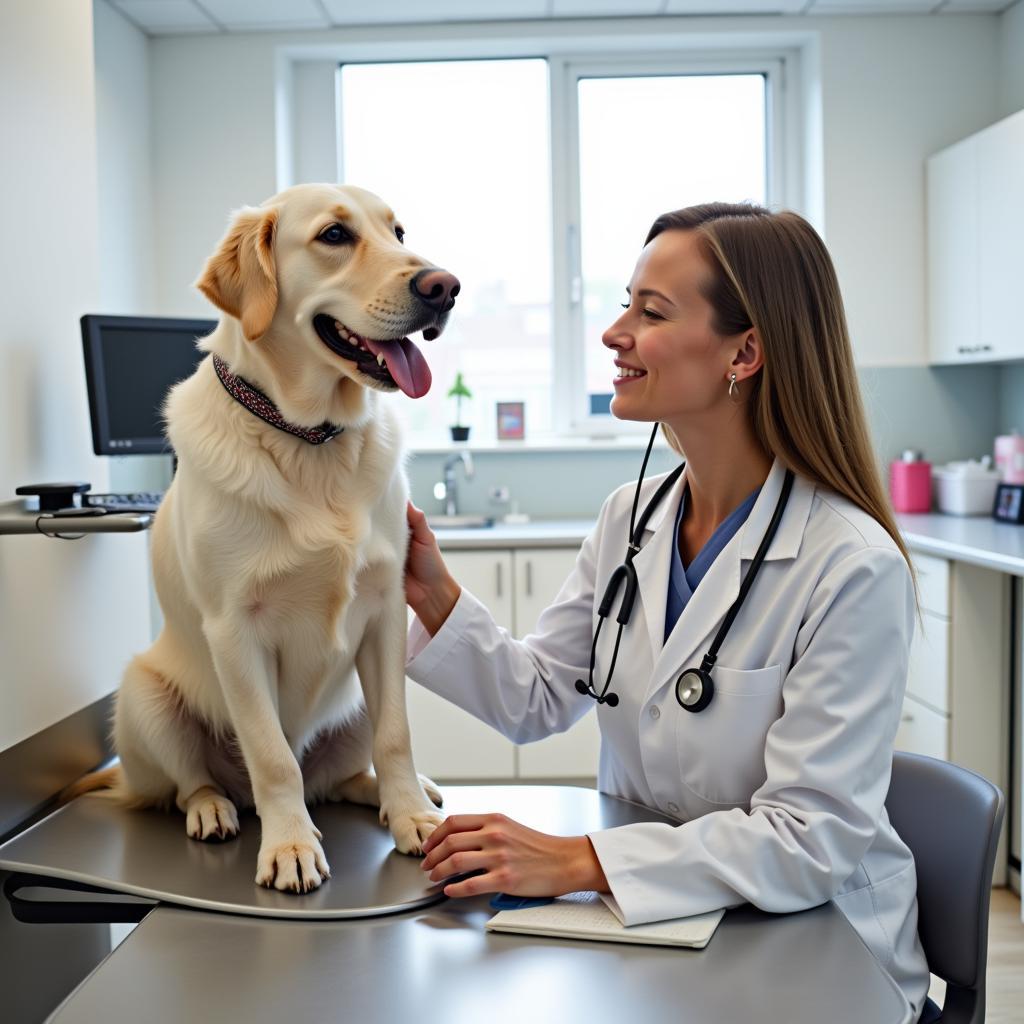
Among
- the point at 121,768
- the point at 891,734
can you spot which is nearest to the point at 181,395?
the point at 121,768

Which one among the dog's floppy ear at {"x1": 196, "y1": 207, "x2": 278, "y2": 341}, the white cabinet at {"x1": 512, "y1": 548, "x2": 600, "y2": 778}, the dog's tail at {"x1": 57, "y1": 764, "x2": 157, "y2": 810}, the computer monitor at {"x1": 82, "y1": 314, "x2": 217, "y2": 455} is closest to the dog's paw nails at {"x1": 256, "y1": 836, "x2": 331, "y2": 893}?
the dog's tail at {"x1": 57, "y1": 764, "x2": 157, "y2": 810}

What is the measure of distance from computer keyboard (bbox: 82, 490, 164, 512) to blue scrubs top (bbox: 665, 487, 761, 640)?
0.81m

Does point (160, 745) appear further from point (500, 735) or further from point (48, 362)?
point (500, 735)

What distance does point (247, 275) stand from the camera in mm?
1303

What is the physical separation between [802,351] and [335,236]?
1.95 ft

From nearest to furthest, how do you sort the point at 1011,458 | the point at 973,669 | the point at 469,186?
the point at 973,669, the point at 1011,458, the point at 469,186

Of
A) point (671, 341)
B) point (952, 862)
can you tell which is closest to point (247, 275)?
point (671, 341)

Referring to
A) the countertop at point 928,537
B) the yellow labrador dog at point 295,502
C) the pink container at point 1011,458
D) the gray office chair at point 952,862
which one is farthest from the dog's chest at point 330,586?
the pink container at point 1011,458

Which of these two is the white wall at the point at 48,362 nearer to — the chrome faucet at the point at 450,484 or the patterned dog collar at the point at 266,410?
the patterned dog collar at the point at 266,410

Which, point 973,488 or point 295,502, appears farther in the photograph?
point 973,488

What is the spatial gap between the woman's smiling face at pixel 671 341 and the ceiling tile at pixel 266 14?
2965mm

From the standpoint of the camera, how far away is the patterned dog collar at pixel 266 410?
1.28 m

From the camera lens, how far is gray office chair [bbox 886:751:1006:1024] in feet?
3.97

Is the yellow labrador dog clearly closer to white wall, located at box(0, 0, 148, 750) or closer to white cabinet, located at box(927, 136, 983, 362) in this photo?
white wall, located at box(0, 0, 148, 750)
